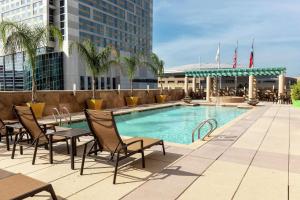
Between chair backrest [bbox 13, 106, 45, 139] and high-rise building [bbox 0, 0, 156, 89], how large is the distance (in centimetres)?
3098

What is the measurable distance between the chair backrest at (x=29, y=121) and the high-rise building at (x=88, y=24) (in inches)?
1220

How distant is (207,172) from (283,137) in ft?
14.1

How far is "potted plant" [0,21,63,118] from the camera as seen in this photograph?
11.0 meters

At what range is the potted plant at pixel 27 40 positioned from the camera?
1103 cm

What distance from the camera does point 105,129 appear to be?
14.1 feet

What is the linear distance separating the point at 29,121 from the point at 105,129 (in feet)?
6.56

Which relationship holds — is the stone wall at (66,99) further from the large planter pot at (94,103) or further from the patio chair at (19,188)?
the patio chair at (19,188)

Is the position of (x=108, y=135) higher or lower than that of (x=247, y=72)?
lower

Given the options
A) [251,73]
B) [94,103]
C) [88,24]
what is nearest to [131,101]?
[94,103]

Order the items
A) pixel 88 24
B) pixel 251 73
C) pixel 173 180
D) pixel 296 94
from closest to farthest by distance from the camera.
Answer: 1. pixel 173 180
2. pixel 296 94
3. pixel 251 73
4. pixel 88 24

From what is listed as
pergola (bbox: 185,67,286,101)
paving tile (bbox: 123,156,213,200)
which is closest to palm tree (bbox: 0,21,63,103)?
paving tile (bbox: 123,156,213,200)

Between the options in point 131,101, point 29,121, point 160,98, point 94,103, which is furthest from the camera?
point 160,98

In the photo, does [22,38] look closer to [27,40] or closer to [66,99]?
[27,40]

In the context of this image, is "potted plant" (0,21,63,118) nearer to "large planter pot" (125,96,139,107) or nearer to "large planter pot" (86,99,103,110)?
"large planter pot" (86,99,103,110)
